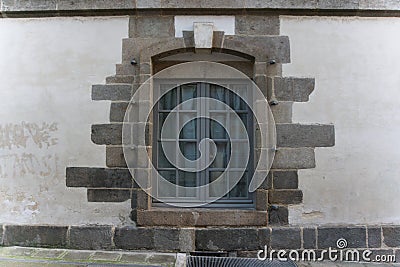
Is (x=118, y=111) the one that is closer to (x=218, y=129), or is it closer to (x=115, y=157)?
(x=115, y=157)

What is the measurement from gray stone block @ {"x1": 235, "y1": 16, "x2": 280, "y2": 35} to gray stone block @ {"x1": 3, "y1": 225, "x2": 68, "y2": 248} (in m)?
2.57

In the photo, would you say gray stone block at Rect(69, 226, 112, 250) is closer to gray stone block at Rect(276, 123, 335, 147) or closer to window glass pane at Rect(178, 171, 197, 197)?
window glass pane at Rect(178, 171, 197, 197)

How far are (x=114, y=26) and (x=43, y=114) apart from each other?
1.10 metres

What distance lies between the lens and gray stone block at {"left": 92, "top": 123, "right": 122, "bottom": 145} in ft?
11.3

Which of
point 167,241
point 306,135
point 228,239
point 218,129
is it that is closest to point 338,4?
point 306,135

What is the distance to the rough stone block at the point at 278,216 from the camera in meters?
3.40

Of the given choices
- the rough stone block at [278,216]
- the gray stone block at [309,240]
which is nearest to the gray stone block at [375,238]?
the gray stone block at [309,240]

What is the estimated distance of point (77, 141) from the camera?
3.46 m

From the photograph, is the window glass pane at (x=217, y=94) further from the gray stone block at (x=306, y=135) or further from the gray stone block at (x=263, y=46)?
the gray stone block at (x=306, y=135)

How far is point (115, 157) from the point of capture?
135 inches

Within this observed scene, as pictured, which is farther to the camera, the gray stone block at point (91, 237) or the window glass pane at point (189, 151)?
the window glass pane at point (189, 151)

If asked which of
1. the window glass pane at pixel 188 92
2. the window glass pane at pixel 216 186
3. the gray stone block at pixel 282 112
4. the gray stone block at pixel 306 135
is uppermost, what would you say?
the window glass pane at pixel 188 92

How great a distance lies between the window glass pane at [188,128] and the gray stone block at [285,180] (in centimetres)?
90

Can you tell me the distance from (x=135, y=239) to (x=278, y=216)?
137 centimetres
